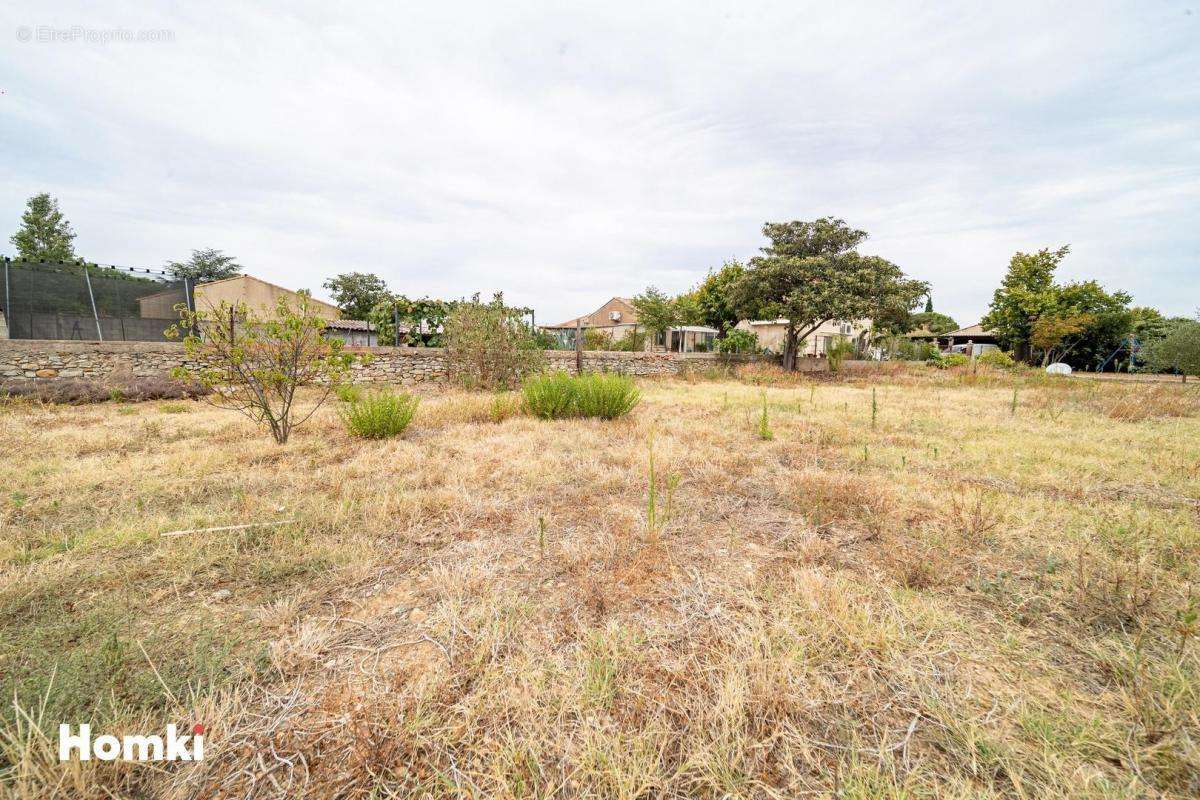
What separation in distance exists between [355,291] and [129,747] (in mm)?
42268

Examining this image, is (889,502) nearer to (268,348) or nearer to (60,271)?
(268,348)

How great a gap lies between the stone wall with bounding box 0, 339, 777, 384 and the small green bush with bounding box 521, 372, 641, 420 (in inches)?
88.3

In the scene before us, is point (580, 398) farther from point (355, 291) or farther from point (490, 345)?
point (355, 291)

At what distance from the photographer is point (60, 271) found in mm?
8500

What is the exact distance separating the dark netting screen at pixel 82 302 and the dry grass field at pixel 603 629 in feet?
24.0

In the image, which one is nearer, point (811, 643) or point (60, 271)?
point (811, 643)

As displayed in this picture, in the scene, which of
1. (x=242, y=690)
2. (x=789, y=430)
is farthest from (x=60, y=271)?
(x=789, y=430)

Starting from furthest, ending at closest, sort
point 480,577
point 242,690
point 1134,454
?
1. point 1134,454
2. point 480,577
3. point 242,690

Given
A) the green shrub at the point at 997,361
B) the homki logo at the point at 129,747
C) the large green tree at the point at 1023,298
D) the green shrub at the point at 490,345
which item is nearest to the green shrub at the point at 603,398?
the green shrub at the point at 490,345

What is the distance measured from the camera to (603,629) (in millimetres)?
1786

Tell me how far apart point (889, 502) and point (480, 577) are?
2763 mm

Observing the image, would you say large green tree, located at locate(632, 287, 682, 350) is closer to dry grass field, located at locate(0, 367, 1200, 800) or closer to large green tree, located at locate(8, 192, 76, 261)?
dry grass field, located at locate(0, 367, 1200, 800)

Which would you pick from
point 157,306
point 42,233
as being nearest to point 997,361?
point 157,306

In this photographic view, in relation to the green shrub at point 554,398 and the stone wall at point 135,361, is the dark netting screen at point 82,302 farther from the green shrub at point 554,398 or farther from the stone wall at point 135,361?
the green shrub at point 554,398
